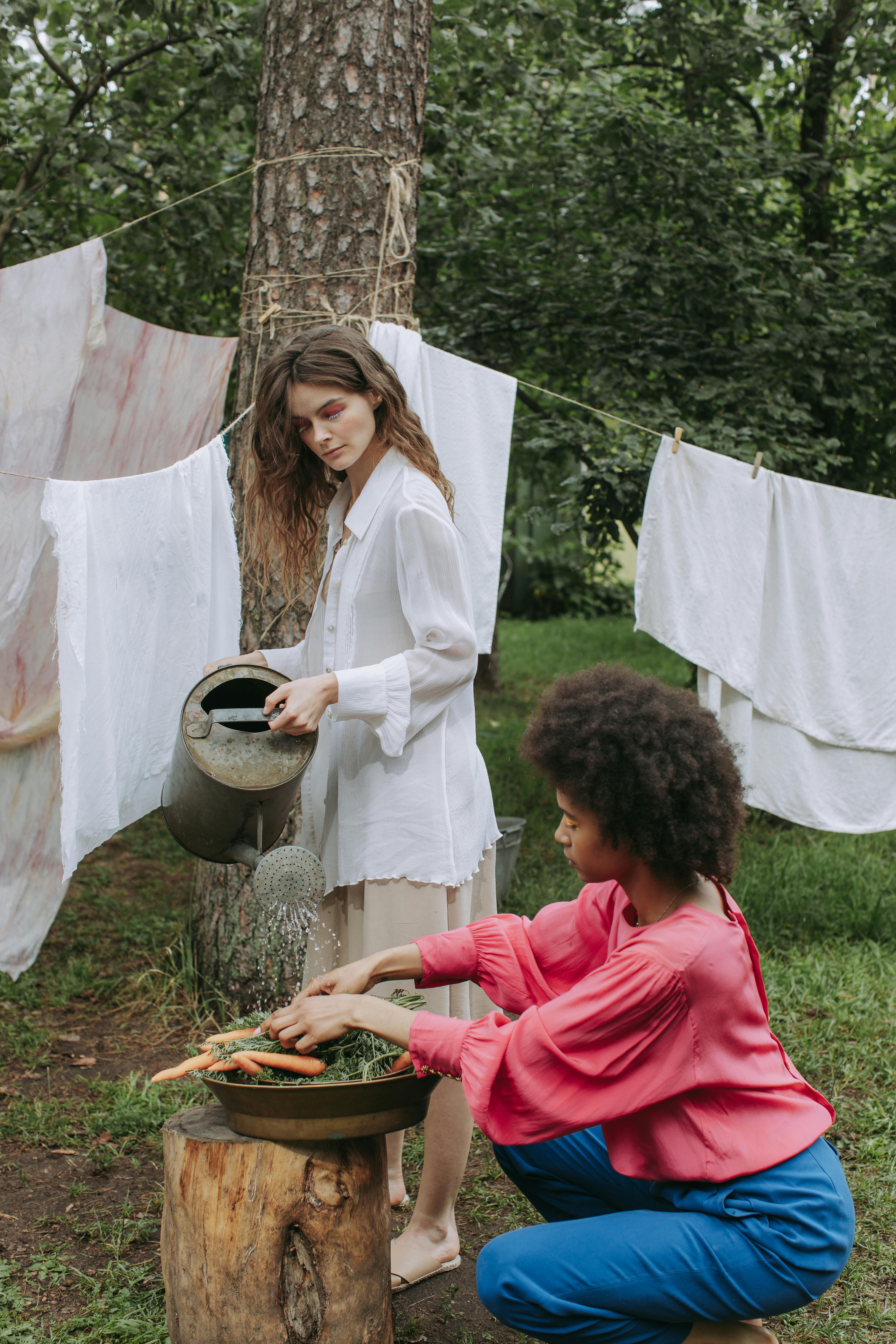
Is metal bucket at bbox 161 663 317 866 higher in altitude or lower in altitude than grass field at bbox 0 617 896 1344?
higher

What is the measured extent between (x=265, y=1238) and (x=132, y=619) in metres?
1.29

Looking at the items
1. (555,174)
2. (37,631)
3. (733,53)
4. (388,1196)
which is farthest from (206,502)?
(733,53)

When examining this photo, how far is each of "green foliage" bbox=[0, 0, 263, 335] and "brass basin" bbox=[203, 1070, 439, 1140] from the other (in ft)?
11.6

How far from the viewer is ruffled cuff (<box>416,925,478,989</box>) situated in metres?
1.99

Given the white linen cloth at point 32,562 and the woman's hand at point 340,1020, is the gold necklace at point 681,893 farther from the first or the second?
the white linen cloth at point 32,562

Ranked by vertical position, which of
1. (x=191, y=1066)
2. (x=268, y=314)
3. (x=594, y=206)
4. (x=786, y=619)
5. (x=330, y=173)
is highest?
(x=594, y=206)

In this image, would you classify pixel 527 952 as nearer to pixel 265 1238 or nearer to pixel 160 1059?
pixel 265 1238

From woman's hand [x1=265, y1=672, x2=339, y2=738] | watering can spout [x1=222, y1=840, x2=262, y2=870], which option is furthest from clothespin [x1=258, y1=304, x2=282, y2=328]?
watering can spout [x1=222, y1=840, x2=262, y2=870]

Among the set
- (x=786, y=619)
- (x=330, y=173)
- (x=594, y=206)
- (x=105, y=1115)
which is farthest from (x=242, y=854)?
(x=594, y=206)

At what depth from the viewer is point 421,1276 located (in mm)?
2334

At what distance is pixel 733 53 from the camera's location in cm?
493

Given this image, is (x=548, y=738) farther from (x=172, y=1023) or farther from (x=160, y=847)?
(x=160, y=847)

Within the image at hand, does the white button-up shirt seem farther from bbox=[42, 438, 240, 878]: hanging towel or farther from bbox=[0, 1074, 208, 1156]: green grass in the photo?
bbox=[0, 1074, 208, 1156]: green grass

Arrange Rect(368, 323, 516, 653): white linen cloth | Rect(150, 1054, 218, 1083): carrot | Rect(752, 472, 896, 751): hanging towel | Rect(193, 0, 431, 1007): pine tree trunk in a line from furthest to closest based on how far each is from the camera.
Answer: Rect(752, 472, 896, 751): hanging towel → Rect(193, 0, 431, 1007): pine tree trunk → Rect(368, 323, 516, 653): white linen cloth → Rect(150, 1054, 218, 1083): carrot
